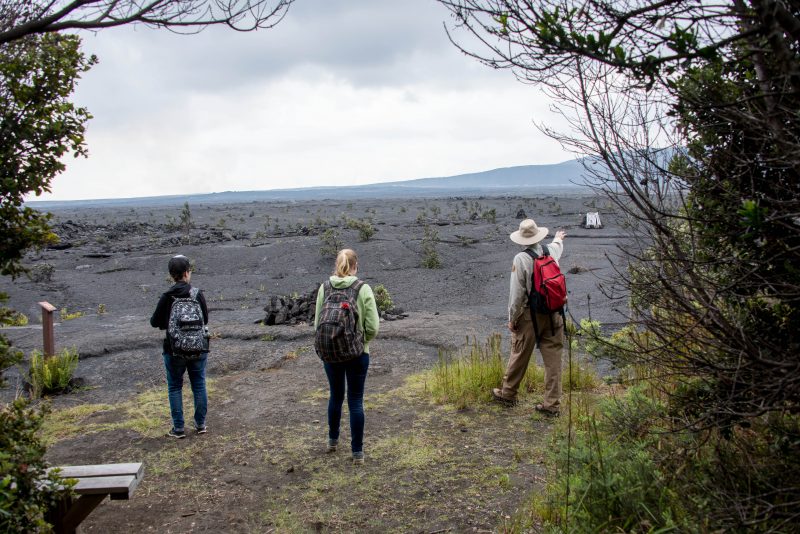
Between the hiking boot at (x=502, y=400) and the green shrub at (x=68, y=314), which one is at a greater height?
the hiking boot at (x=502, y=400)

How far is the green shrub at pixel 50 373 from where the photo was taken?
780 cm

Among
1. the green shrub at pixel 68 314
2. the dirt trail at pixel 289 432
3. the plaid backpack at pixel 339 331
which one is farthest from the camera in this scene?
the green shrub at pixel 68 314

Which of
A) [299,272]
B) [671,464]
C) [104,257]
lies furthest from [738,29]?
[104,257]

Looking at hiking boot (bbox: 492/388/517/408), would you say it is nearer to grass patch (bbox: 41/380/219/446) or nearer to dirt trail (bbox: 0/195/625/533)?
dirt trail (bbox: 0/195/625/533)

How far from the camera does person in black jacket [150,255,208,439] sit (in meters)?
5.80

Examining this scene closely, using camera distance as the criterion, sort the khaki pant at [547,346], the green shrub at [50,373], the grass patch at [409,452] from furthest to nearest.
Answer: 1. the green shrub at [50,373]
2. the khaki pant at [547,346]
3. the grass patch at [409,452]

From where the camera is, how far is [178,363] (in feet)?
19.4

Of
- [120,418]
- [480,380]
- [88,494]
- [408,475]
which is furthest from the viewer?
[480,380]

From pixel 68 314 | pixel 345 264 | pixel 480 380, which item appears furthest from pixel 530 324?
pixel 68 314

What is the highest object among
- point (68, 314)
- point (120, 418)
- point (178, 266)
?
point (178, 266)

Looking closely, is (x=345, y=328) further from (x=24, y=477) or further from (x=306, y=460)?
(x=24, y=477)

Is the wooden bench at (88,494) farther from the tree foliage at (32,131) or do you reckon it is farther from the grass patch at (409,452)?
the grass patch at (409,452)

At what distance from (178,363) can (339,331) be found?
1916mm

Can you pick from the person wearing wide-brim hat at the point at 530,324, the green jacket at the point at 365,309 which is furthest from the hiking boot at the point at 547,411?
the green jacket at the point at 365,309
